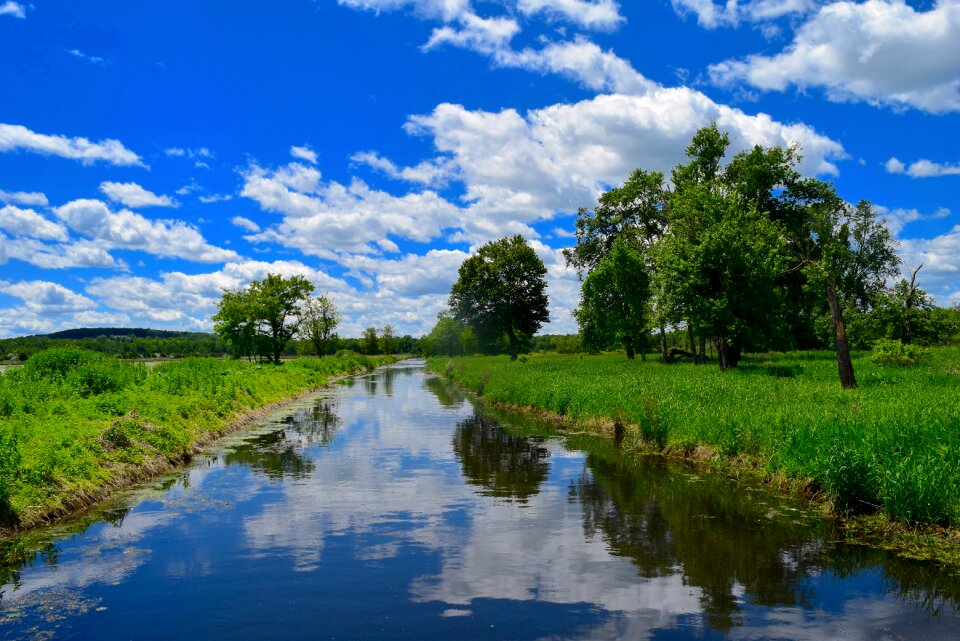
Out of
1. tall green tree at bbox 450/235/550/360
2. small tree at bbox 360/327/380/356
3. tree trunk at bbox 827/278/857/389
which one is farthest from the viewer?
small tree at bbox 360/327/380/356

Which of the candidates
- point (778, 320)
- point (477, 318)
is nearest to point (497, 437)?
point (778, 320)

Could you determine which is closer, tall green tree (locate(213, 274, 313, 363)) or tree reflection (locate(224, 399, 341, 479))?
tree reflection (locate(224, 399, 341, 479))

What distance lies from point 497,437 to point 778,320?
903 inches

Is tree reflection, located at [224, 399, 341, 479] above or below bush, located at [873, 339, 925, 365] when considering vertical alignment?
below

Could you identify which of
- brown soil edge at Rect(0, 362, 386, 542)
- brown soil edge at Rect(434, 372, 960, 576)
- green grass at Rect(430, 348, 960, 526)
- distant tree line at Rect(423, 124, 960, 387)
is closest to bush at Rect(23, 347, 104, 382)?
brown soil edge at Rect(0, 362, 386, 542)

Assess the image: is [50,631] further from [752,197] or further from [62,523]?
[752,197]

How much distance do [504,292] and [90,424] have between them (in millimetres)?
57053

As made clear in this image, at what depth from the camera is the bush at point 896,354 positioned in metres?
31.9

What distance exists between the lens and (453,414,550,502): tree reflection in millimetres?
15613

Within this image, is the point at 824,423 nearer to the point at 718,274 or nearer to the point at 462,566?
the point at 462,566

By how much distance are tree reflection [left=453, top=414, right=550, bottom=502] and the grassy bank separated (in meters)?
9.12

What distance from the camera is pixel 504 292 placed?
233 feet

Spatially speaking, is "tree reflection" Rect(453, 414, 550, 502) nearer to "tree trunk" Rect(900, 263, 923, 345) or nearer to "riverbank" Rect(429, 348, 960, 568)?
"riverbank" Rect(429, 348, 960, 568)

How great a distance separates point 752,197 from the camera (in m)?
44.9
